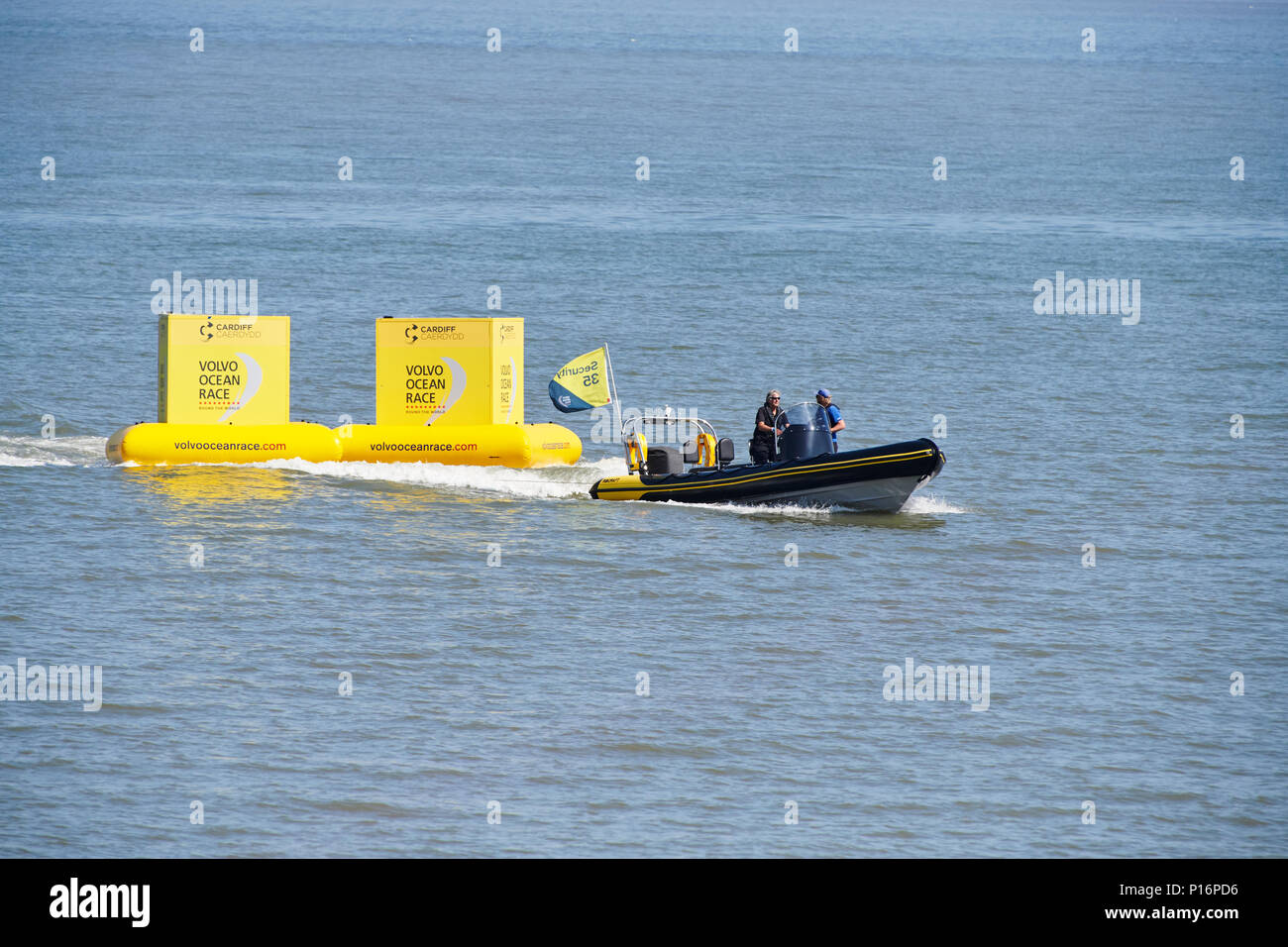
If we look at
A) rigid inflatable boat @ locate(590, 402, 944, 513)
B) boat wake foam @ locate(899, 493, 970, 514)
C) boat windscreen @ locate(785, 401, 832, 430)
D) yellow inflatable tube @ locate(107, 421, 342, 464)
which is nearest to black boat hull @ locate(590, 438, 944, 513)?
rigid inflatable boat @ locate(590, 402, 944, 513)

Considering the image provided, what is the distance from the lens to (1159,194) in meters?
75.8

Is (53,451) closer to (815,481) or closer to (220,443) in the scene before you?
(220,443)

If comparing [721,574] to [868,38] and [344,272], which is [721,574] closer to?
[344,272]

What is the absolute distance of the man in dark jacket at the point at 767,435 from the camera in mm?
24844

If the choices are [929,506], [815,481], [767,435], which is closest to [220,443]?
[767,435]

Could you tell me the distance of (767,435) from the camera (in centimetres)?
2488

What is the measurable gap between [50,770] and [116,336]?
1044 inches

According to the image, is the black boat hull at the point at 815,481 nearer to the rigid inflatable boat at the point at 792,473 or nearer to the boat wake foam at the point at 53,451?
the rigid inflatable boat at the point at 792,473

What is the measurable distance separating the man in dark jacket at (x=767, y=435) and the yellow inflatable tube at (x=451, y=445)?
391cm

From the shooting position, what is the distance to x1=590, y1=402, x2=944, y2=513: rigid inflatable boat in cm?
2381

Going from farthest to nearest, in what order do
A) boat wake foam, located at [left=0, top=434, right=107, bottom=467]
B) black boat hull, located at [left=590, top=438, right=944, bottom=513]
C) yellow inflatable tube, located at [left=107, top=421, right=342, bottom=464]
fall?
1. boat wake foam, located at [left=0, top=434, right=107, bottom=467]
2. yellow inflatable tube, located at [left=107, top=421, right=342, bottom=464]
3. black boat hull, located at [left=590, top=438, right=944, bottom=513]

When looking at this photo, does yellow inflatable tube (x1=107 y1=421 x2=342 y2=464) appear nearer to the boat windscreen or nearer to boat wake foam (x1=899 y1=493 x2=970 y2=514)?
the boat windscreen

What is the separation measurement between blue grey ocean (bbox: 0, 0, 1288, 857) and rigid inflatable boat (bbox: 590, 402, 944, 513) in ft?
1.21
